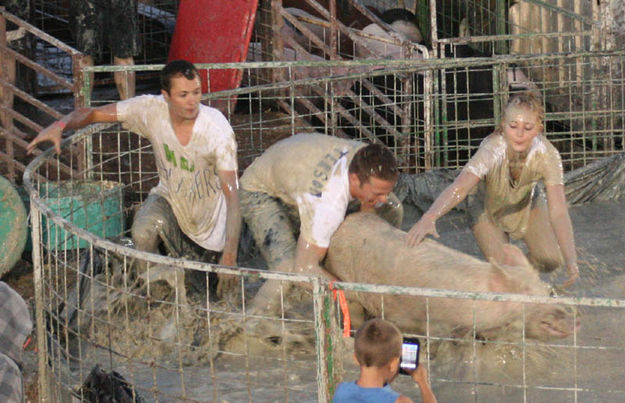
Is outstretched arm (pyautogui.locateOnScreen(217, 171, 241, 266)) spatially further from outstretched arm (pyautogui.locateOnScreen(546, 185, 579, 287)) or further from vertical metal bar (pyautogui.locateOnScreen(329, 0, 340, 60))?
vertical metal bar (pyautogui.locateOnScreen(329, 0, 340, 60))

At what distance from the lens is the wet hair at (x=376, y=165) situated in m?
6.00

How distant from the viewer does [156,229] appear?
22.7 feet

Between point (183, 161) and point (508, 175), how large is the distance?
2.05 m

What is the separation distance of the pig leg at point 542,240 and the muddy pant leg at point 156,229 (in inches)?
91.5

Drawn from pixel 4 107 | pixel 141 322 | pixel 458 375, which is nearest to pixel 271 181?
pixel 141 322

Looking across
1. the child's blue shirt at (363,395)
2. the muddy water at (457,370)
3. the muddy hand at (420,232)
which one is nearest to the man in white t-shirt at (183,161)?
the muddy water at (457,370)

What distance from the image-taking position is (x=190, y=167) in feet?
22.2

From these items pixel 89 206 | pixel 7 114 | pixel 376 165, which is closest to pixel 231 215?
pixel 376 165

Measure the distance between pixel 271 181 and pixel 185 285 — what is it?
2.96 ft

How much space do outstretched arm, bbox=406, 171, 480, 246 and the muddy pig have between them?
9 centimetres

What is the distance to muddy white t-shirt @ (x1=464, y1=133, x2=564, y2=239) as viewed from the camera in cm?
642

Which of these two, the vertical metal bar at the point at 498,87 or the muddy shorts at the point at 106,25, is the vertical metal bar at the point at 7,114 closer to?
the muddy shorts at the point at 106,25

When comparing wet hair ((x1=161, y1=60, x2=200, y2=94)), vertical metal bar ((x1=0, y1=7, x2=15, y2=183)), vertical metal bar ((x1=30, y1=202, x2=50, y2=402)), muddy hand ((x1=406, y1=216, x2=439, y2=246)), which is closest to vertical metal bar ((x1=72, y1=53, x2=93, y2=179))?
vertical metal bar ((x1=0, y1=7, x2=15, y2=183))

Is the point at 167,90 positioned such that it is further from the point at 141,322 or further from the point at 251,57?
the point at 251,57
